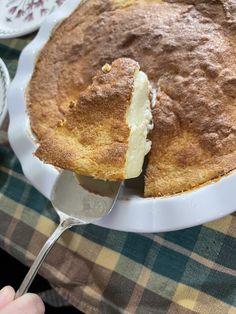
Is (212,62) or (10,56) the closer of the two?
(212,62)

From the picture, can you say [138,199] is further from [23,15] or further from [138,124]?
[23,15]

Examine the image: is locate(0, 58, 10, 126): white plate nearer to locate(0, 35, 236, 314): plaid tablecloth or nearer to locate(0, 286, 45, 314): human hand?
locate(0, 35, 236, 314): plaid tablecloth

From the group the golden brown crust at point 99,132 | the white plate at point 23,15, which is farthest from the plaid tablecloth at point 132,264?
the white plate at point 23,15

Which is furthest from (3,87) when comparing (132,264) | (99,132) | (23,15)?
(132,264)

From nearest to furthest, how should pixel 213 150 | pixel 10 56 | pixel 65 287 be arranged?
pixel 213 150 < pixel 65 287 < pixel 10 56

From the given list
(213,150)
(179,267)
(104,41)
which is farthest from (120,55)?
(179,267)

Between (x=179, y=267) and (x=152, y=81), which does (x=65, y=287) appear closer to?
(x=179, y=267)

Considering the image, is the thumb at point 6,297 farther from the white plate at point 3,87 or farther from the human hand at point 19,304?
the white plate at point 3,87
